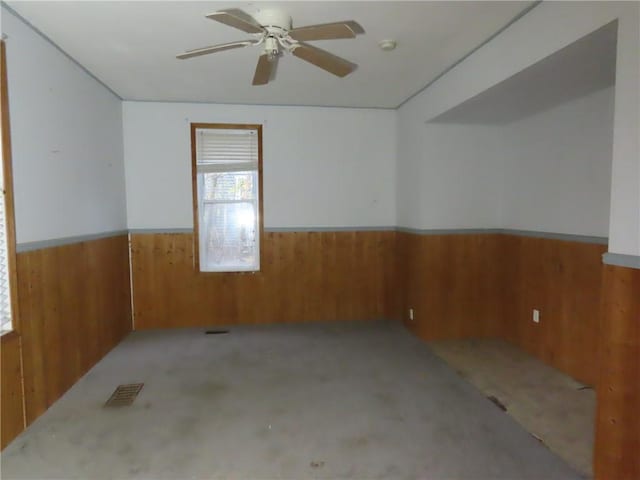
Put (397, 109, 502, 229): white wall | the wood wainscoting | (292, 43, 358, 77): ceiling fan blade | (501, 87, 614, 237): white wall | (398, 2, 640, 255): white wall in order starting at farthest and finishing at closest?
1. (397, 109, 502, 229): white wall
2. the wood wainscoting
3. (501, 87, 614, 237): white wall
4. (292, 43, 358, 77): ceiling fan blade
5. (398, 2, 640, 255): white wall

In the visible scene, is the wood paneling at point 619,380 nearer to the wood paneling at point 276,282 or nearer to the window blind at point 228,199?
the wood paneling at point 276,282

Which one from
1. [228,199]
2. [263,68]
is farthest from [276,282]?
[263,68]

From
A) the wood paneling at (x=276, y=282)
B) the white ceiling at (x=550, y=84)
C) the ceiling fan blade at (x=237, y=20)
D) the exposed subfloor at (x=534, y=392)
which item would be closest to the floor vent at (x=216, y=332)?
the wood paneling at (x=276, y=282)

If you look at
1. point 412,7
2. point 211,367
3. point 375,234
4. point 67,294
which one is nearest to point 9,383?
point 67,294

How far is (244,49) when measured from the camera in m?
2.90

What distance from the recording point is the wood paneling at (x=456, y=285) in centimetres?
393

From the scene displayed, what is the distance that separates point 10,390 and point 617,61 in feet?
12.1

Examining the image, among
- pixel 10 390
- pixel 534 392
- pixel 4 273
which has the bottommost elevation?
pixel 534 392

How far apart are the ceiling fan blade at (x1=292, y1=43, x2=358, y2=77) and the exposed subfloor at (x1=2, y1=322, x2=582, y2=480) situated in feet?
7.79

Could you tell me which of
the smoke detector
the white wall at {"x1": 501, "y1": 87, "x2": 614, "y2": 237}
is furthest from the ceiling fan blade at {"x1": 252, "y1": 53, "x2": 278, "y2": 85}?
the white wall at {"x1": 501, "y1": 87, "x2": 614, "y2": 237}

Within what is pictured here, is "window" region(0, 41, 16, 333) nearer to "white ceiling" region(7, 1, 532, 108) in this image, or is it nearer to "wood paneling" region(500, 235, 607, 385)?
"white ceiling" region(7, 1, 532, 108)

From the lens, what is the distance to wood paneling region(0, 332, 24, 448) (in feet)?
7.04

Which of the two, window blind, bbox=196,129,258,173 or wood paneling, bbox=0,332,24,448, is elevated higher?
window blind, bbox=196,129,258,173

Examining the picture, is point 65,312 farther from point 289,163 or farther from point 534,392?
point 534,392
